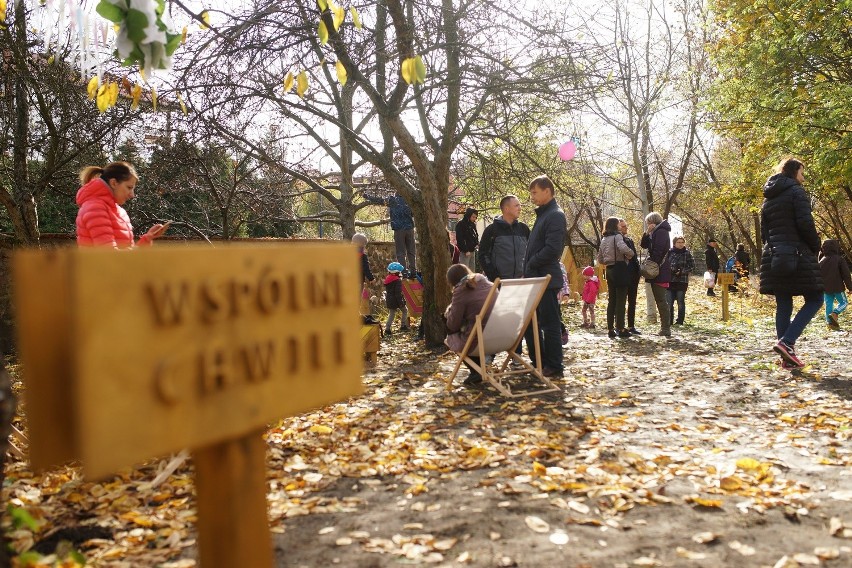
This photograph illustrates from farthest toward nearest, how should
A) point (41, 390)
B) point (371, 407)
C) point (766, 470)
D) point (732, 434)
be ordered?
point (371, 407) → point (732, 434) → point (766, 470) → point (41, 390)

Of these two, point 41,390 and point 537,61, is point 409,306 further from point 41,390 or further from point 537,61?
point 41,390

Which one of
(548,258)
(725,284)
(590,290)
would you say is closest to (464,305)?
(548,258)

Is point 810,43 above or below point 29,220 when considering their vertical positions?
above

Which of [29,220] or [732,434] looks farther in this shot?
[29,220]

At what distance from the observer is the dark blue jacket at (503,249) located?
817 centimetres

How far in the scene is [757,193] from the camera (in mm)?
17703

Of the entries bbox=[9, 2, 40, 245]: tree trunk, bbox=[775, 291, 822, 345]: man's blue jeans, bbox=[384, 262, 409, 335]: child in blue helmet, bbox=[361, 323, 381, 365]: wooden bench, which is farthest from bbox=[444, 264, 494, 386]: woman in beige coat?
bbox=[9, 2, 40, 245]: tree trunk

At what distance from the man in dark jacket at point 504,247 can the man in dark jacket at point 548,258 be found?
3.66ft

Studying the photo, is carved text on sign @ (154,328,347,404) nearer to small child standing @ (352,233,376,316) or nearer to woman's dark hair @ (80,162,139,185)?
woman's dark hair @ (80,162,139,185)

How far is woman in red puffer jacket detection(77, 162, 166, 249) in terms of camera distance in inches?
185

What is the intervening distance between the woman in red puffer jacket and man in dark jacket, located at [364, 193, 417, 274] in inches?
311

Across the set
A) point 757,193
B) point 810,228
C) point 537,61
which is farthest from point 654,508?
point 757,193

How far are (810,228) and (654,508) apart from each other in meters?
4.41

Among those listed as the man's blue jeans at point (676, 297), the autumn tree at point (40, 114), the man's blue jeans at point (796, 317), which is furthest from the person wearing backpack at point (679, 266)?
the autumn tree at point (40, 114)
